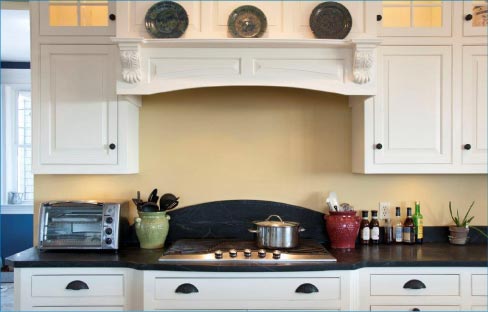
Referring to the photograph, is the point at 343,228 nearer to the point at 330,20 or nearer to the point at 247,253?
the point at 247,253

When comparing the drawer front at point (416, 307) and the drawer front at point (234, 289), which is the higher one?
the drawer front at point (234, 289)

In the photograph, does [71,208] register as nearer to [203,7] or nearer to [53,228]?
[53,228]

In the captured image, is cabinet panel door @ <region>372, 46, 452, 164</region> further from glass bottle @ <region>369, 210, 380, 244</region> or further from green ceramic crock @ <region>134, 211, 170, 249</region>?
green ceramic crock @ <region>134, 211, 170, 249</region>

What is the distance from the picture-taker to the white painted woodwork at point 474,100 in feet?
8.10

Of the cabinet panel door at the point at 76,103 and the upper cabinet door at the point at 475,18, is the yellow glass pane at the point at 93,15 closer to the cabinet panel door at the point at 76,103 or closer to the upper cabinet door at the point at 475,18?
the cabinet panel door at the point at 76,103

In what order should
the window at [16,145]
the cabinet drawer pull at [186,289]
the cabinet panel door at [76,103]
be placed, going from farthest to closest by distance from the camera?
the window at [16,145], the cabinet panel door at [76,103], the cabinet drawer pull at [186,289]

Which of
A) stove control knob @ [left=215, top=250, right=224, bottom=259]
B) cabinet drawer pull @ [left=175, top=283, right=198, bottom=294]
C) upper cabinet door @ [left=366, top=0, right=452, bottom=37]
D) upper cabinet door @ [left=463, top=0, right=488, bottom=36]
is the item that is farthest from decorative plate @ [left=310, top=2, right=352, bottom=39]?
cabinet drawer pull @ [left=175, top=283, right=198, bottom=294]

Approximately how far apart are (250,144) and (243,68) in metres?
0.60

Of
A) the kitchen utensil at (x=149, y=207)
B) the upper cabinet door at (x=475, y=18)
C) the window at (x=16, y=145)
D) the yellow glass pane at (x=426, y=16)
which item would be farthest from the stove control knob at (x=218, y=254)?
the window at (x=16, y=145)

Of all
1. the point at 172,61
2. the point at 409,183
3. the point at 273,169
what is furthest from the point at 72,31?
the point at 409,183

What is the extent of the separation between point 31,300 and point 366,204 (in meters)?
2.01

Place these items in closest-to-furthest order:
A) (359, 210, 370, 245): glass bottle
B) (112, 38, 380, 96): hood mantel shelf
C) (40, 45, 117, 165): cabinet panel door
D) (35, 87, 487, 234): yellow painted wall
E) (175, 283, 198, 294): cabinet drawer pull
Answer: (175, 283, 198, 294): cabinet drawer pull
(112, 38, 380, 96): hood mantel shelf
(40, 45, 117, 165): cabinet panel door
(359, 210, 370, 245): glass bottle
(35, 87, 487, 234): yellow painted wall

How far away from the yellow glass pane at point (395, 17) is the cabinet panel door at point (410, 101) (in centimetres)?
15

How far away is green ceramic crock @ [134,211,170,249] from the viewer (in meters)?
2.49
